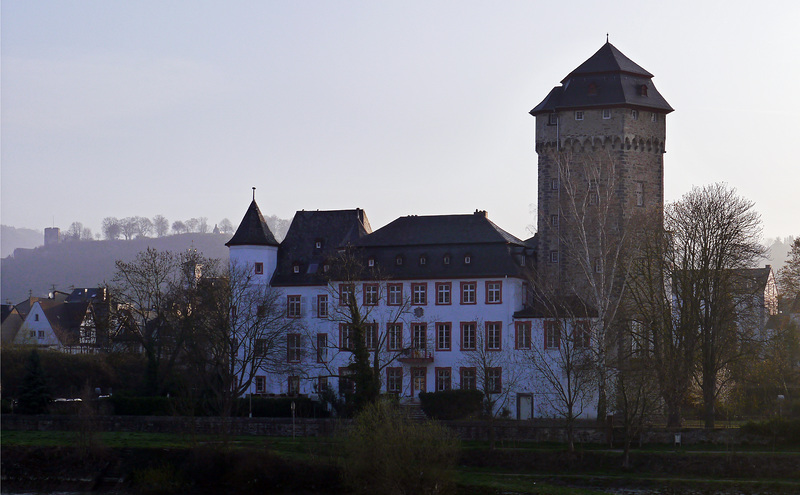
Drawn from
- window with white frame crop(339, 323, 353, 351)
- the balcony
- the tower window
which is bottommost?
the balcony

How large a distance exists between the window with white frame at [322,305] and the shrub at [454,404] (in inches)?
408

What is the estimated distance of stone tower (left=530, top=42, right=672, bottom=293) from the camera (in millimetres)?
61719

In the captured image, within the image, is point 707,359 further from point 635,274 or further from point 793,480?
point 793,480

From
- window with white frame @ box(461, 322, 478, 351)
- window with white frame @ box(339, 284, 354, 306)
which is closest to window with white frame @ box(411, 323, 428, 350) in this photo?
window with white frame @ box(461, 322, 478, 351)

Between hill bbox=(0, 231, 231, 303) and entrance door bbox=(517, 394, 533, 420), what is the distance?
3786 inches

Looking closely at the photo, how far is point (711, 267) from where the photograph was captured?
180 feet

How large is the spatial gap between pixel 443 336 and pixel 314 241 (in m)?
10.9

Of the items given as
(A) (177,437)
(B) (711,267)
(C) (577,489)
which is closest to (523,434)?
(C) (577,489)

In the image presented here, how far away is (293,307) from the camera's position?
6744 cm

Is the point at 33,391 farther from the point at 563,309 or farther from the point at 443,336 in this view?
the point at 563,309

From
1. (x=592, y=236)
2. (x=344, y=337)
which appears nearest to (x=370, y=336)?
(x=344, y=337)

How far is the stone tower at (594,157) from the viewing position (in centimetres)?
6172

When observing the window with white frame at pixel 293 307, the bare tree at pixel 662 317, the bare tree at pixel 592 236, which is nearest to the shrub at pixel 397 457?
the bare tree at pixel 662 317

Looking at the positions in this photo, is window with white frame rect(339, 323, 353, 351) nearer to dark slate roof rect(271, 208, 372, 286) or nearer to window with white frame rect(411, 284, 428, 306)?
dark slate roof rect(271, 208, 372, 286)
